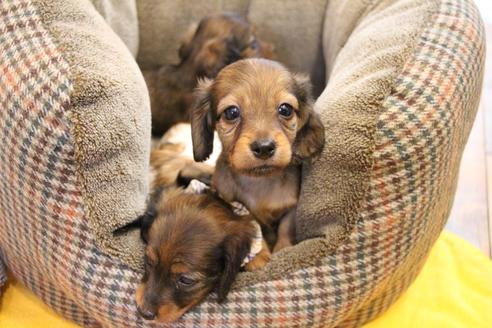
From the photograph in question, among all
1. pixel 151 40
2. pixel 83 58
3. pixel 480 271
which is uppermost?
pixel 83 58

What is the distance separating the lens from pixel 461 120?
1782 millimetres

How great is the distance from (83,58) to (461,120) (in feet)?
3.86

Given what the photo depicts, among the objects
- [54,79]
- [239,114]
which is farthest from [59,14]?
[239,114]

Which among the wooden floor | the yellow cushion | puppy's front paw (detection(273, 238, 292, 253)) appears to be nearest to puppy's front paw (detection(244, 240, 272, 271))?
puppy's front paw (detection(273, 238, 292, 253))

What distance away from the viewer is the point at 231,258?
1.61 metres

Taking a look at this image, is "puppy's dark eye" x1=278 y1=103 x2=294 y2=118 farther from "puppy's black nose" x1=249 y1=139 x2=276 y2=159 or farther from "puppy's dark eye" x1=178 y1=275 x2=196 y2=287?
"puppy's dark eye" x1=178 y1=275 x2=196 y2=287

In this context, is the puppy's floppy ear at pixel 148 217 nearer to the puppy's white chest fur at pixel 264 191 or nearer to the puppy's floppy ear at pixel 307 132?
the puppy's white chest fur at pixel 264 191

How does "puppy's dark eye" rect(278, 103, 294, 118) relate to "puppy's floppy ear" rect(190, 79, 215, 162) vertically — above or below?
above

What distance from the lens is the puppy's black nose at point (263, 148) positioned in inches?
61.7

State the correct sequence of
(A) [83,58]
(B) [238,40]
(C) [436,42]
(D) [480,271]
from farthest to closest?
(B) [238,40] < (D) [480,271] < (C) [436,42] < (A) [83,58]

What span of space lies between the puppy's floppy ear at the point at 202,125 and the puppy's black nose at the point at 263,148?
0.30 metres

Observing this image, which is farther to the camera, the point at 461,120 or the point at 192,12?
the point at 192,12

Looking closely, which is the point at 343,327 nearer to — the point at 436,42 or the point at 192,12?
the point at 436,42

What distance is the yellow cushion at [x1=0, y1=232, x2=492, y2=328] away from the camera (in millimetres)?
2113
